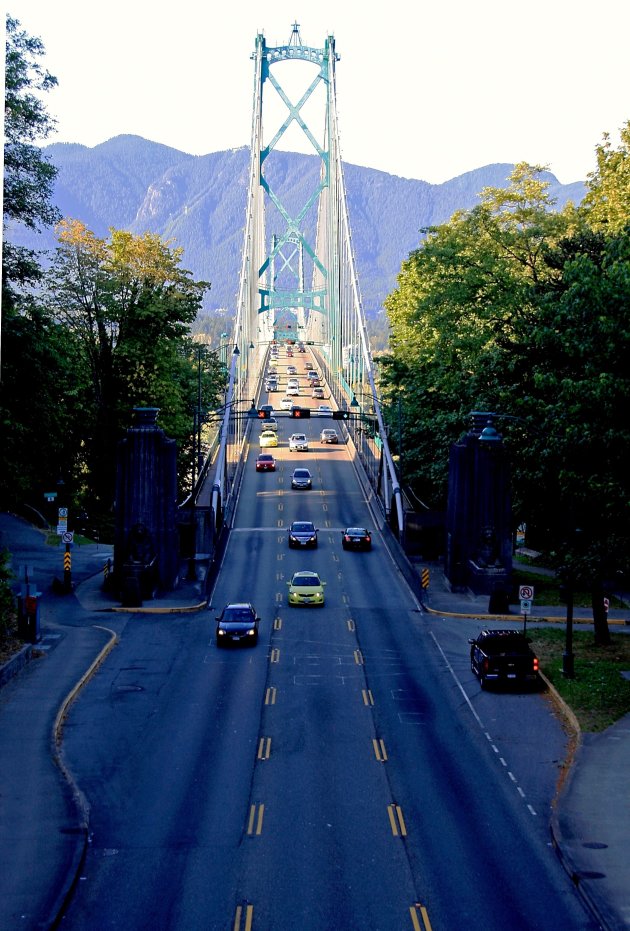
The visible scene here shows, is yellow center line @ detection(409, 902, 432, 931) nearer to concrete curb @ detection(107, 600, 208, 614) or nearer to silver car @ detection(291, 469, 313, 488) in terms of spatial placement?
concrete curb @ detection(107, 600, 208, 614)

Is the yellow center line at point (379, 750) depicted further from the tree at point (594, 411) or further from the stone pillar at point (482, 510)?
the stone pillar at point (482, 510)

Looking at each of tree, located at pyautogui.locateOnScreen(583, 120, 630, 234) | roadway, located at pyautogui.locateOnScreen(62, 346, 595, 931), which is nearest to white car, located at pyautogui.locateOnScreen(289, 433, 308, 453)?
tree, located at pyautogui.locateOnScreen(583, 120, 630, 234)

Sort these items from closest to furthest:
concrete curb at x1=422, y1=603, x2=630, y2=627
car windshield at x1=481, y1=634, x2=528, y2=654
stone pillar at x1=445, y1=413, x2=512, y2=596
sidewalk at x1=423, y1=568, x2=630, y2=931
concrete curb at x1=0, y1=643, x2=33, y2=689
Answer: sidewalk at x1=423, y1=568, x2=630, y2=931
concrete curb at x1=0, y1=643, x2=33, y2=689
car windshield at x1=481, y1=634, x2=528, y2=654
concrete curb at x1=422, y1=603, x2=630, y2=627
stone pillar at x1=445, y1=413, x2=512, y2=596

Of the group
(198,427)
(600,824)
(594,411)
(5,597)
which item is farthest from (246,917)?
(198,427)

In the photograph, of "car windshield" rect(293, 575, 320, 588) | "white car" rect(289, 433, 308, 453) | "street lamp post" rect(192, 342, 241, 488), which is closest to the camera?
"car windshield" rect(293, 575, 320, 588)

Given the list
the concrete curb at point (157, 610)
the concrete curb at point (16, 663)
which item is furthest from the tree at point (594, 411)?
the concrete curb at point (157, 610)

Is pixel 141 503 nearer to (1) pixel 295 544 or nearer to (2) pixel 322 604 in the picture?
(2) pixel 322 604

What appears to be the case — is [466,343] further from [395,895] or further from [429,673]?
[395,895]
